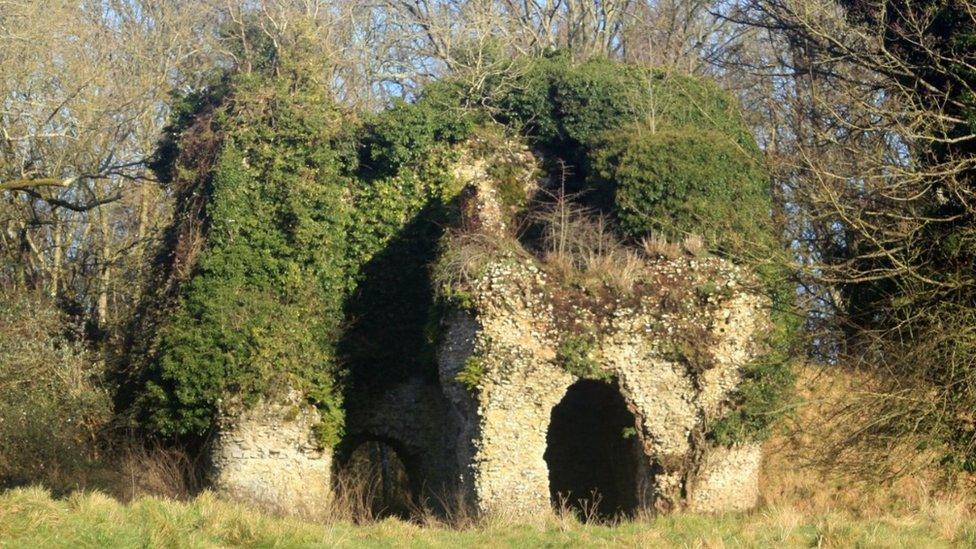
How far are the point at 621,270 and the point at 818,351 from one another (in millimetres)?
6196

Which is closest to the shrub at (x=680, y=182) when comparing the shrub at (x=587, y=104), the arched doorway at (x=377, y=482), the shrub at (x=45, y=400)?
the shrub at (x=587, y=104)

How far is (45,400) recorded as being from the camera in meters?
23.9

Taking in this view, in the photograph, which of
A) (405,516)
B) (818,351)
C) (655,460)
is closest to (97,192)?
(405,516)

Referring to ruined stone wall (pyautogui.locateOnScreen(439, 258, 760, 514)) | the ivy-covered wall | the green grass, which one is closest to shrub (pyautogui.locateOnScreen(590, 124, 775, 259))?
the ivy-covered wall

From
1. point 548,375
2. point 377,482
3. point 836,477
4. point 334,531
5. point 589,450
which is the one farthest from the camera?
point 377,482

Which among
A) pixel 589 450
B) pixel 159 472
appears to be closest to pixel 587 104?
pixel 589 450

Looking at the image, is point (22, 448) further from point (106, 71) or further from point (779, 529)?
point (779, 529)

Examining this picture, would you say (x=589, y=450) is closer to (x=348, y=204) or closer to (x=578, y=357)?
(x=578, y=357)

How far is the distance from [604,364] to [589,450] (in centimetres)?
423

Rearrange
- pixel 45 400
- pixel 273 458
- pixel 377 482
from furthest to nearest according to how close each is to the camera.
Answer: pixel 377 482, pixel 45 400, pixel 273 458

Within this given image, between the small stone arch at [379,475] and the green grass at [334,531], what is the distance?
754cm

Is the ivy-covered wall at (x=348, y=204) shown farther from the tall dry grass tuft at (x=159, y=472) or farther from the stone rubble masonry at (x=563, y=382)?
the stone rubble masonry at (x=563, y=382)

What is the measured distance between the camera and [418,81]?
33.5 metres

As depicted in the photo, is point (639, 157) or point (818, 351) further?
point (639, 157)
